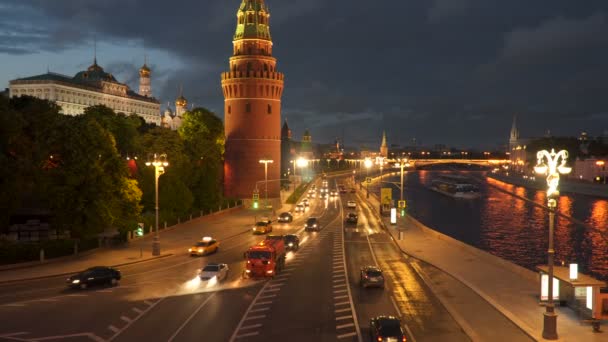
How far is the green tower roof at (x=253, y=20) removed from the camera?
11206 cm

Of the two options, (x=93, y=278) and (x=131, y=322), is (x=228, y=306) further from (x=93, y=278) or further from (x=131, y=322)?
(x=93, y=278)

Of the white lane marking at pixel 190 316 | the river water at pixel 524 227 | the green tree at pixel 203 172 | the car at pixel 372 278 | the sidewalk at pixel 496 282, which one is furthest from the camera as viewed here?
the green tree at pixel 203 172

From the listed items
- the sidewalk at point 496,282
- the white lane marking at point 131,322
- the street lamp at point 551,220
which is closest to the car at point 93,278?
the white lane marking at point 131,322

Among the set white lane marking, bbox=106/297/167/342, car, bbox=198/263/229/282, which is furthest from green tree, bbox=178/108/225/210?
white lane marking, bbox=106/297/167/342

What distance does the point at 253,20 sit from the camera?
369 feet

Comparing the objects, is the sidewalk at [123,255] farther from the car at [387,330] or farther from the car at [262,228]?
the car at [387,330]

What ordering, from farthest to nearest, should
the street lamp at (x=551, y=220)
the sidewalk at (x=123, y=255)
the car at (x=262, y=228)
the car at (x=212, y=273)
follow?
the car at (x=262, y=228) → the sidewalk at (x=123, y=255) → the car at (x=212, y=273) → the street lamp at (x=551, y=220)

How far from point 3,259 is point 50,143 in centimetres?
1165

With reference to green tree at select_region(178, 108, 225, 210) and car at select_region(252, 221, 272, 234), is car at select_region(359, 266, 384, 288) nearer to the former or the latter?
car at select_region(252, 221, 272, 234)

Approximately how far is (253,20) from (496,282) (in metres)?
83.2

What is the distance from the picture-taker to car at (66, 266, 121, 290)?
38562 millimetres

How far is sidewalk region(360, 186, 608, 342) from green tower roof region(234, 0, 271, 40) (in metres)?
58.4

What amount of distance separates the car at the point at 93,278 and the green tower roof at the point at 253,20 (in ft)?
261

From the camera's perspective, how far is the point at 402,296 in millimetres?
37281
